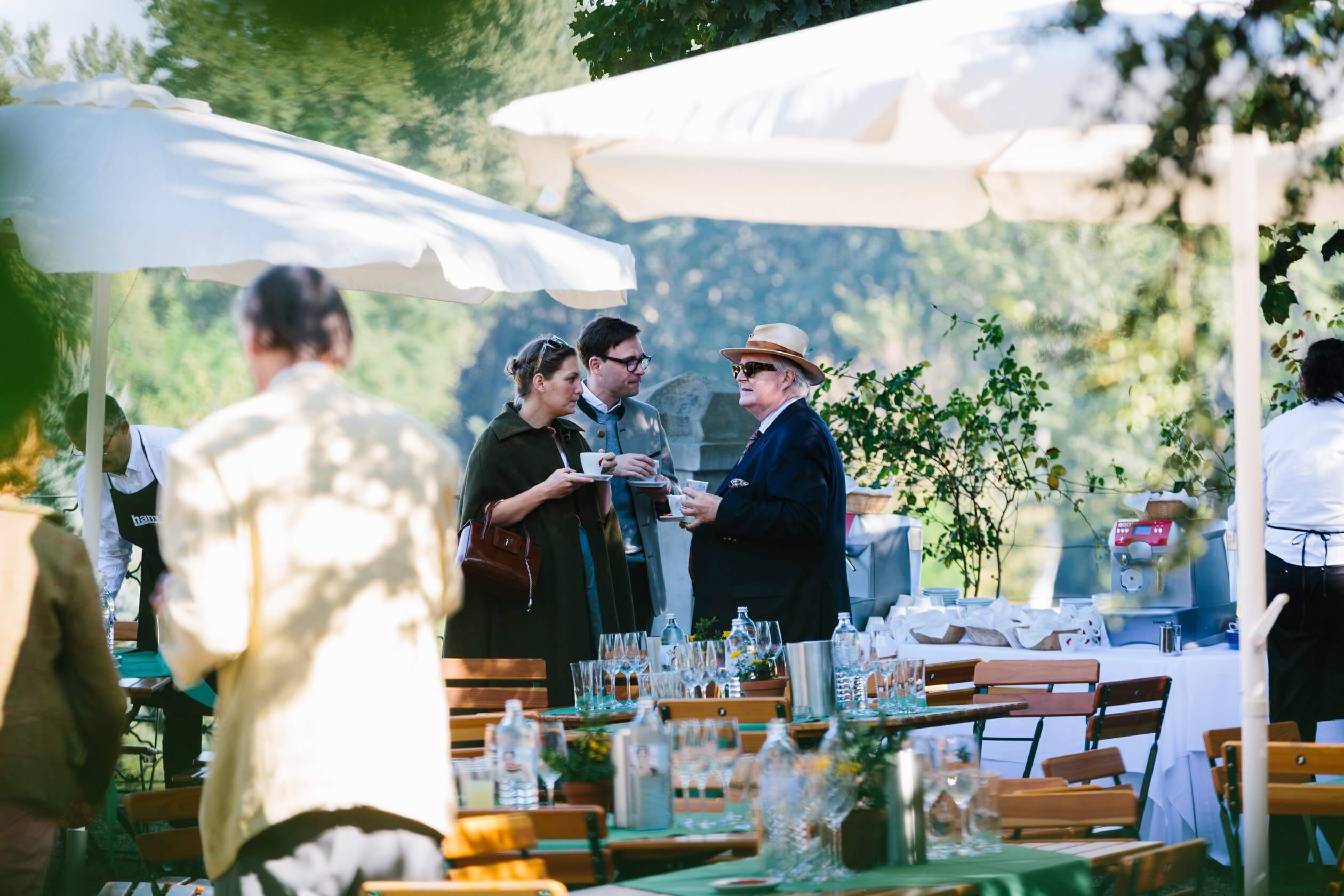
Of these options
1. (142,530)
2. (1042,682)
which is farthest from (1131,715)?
(142,530)

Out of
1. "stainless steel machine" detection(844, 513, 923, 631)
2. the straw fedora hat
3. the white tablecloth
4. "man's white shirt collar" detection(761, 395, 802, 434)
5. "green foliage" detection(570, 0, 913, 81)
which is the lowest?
the white tablecloth

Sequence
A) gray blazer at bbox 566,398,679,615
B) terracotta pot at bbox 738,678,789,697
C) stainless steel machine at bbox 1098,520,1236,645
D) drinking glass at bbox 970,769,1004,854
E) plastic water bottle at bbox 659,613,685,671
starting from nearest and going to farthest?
drinking glass at bbox 970,769,1004,854
plastic water bottle at bbox 659,613,685,671
terracotta pot at bbox 738,678,789,697
stainless steel machine at bbox 1098,520,1236,645
gray blazer at bbox 566,398,679,615

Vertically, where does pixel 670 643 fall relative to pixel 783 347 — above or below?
below

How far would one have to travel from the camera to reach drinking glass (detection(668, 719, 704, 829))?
3.04 metres

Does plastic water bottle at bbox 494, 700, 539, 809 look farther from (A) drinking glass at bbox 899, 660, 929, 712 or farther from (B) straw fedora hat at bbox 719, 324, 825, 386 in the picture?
(B) straw fedora hat at bbox 719, 324, 825, 386

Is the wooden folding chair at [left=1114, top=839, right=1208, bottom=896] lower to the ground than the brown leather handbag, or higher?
lower

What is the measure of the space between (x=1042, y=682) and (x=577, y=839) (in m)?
2.83

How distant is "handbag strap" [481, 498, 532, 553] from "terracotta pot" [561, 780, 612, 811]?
2213mm

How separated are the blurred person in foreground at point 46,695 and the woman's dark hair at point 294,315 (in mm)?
739

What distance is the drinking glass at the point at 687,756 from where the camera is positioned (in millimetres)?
3037

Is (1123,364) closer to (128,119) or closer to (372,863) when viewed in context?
(372,863)

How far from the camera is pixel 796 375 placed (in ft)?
18.4

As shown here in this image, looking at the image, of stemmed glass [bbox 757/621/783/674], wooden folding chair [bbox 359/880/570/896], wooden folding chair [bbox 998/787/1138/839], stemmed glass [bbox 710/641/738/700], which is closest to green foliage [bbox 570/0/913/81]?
stemmed glass [bbox 757/621/783/674]

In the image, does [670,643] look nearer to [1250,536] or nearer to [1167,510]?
[1250,536]
